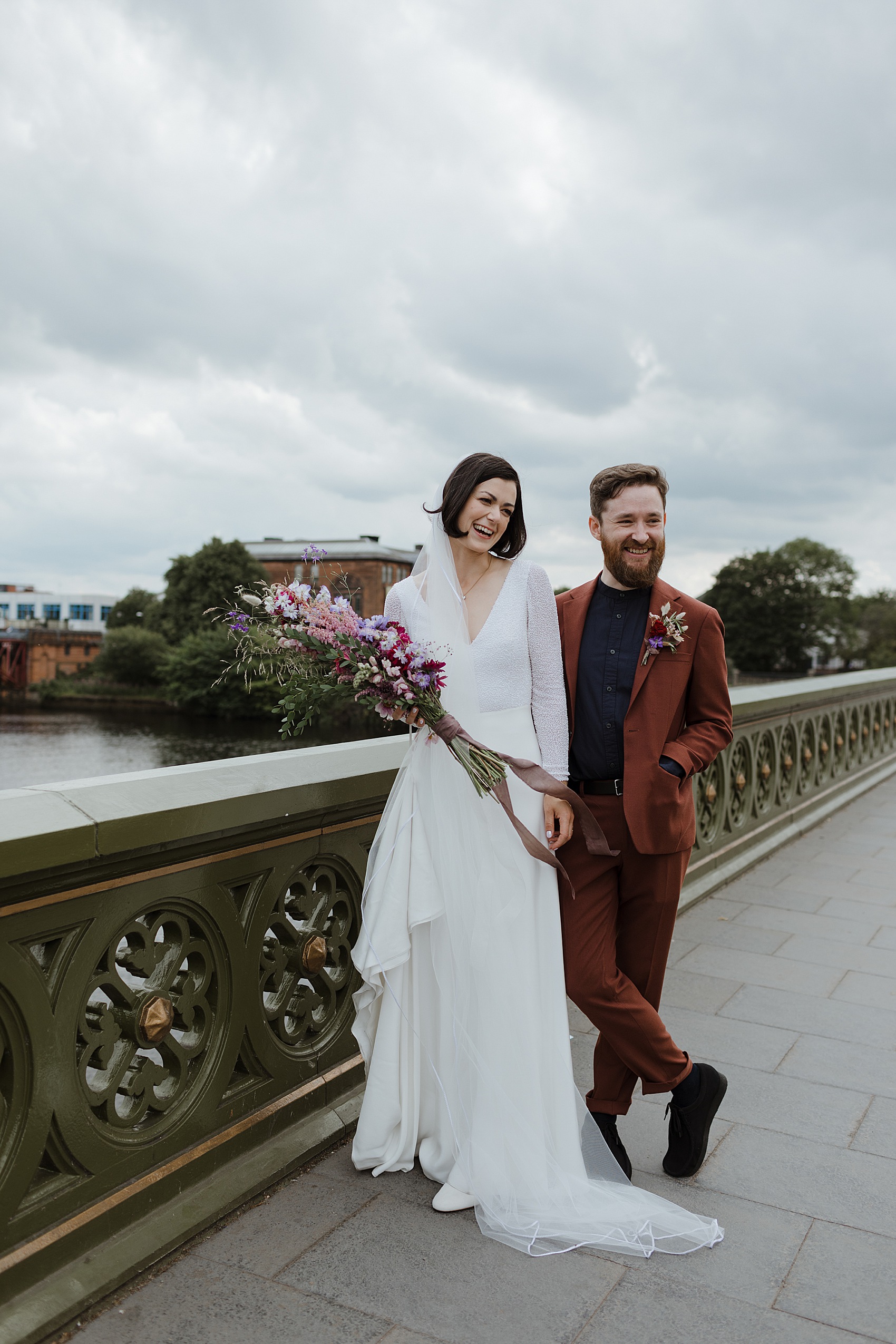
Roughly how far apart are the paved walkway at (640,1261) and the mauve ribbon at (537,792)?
88 centimetres

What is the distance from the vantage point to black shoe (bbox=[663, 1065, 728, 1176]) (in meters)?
2.83

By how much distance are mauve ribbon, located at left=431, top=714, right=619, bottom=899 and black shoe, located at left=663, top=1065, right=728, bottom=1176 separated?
661 millimetres

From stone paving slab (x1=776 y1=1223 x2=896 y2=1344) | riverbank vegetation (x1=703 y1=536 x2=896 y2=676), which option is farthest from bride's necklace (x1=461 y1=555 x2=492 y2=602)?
riverbank vegetation (x1=703 y1=536 x2=896 y2=676)

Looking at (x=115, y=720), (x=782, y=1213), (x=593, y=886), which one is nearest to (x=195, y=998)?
(x=593, y=886)

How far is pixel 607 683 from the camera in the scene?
284cm

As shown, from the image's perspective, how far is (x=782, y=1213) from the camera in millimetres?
2670

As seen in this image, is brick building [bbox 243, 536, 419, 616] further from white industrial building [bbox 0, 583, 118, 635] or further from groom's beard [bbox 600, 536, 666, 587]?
groom's beard [bbox 600, 536, 666, 587]

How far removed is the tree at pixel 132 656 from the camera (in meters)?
84.1

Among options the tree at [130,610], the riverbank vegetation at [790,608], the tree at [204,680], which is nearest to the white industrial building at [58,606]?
the tree at [130,610]

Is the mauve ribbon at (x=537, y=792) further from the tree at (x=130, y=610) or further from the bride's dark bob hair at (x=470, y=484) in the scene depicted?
the tree at (x=130, y=610)

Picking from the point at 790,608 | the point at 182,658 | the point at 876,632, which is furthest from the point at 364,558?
the point at 876,632

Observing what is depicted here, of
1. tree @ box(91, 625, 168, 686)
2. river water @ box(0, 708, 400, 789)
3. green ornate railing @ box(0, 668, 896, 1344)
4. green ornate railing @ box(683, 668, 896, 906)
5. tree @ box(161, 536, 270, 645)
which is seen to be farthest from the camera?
tree @ box(91, 625, 168, 686)

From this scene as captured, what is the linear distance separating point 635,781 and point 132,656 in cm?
8623

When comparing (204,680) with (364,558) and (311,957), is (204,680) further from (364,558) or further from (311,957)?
(311,957)
